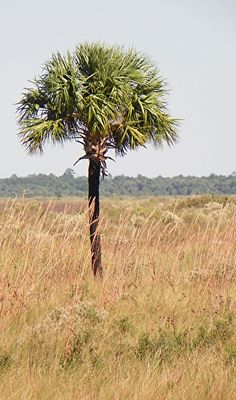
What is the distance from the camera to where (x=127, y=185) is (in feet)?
587

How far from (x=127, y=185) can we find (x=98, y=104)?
169 m

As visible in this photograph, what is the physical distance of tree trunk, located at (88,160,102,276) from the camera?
1005cm

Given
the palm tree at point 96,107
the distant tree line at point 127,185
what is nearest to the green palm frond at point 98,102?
the palm tree at point 96,107

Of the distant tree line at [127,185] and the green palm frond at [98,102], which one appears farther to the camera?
the distant tree line at [127,185]

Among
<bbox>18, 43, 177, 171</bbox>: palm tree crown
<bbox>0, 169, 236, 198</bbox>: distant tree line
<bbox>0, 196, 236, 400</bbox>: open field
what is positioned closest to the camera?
<bbox>0, 196, 236, 400</bbox>: open field

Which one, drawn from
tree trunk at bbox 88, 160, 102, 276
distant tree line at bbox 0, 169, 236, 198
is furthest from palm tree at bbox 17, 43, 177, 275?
distant tree line at bbox 0, 169, 236, 198

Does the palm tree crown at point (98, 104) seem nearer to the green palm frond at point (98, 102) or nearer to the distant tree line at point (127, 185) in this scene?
the green palm frond at point (98, 102)

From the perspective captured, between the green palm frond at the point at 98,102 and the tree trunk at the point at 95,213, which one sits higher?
the green palm frond at the point at 98,102

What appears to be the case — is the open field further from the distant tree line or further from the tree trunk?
the distant tree line

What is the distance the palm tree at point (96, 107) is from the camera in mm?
9938

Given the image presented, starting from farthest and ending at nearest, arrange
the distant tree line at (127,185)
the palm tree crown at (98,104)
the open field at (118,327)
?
the distant tree line at (127,185)
the palm tree crown at (98,104)
the open field at (118,327)

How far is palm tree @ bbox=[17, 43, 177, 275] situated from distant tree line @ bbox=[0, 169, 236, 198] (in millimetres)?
141857

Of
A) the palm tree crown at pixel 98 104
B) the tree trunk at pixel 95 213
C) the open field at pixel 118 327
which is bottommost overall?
the open field at pixel 118 327

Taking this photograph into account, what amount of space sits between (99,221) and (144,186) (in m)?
168
